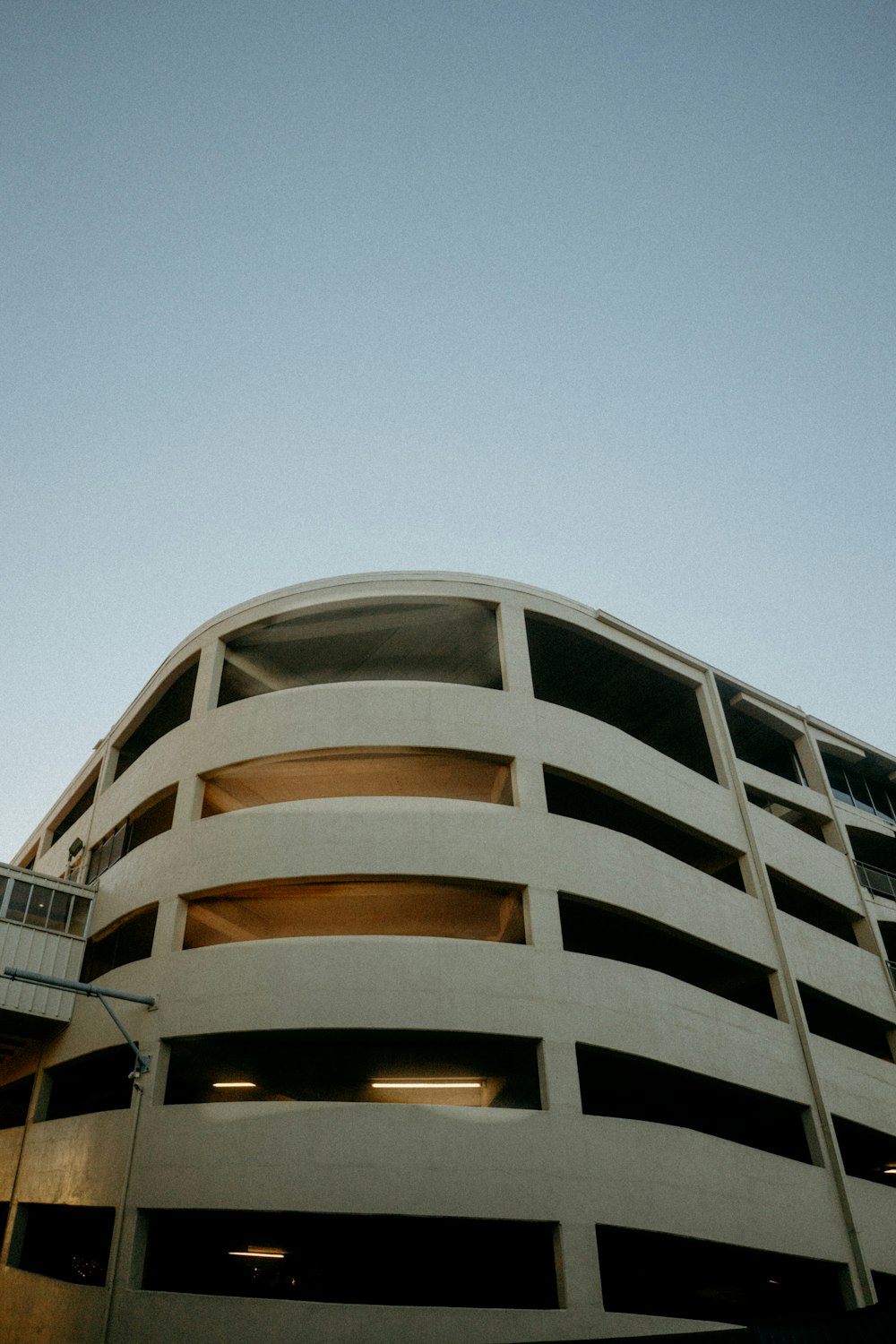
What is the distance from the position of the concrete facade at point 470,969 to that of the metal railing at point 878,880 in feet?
2.80

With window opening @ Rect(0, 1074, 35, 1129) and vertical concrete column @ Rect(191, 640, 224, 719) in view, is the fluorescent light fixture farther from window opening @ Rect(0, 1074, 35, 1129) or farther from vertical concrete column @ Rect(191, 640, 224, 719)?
window opening @ Rect(0, 1074, 35, 1129)

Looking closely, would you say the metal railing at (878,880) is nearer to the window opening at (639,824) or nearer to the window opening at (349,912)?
the window opening at (639,824)

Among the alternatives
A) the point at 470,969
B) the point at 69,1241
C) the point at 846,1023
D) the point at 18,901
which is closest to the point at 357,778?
the point at 470,969

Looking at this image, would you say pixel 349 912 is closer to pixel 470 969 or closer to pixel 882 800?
pixel 470 969

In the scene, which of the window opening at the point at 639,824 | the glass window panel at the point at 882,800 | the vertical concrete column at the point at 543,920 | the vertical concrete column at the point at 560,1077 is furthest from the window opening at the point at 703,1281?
the glass window panel at the point at 882,800

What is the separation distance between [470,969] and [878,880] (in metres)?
16.1

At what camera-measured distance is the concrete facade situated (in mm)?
15570

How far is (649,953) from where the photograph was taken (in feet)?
79.9

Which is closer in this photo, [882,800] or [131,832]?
[131,832]

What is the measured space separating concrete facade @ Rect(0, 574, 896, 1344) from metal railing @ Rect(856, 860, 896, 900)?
33.5 inches

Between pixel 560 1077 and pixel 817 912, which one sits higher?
pixel 817 912

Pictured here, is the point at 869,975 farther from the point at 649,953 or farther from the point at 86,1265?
the point at 86,1265

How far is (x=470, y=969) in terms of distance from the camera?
17219 mm

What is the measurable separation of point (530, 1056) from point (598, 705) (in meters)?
11.4
